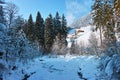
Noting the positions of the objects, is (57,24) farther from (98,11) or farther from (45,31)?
(98,11)

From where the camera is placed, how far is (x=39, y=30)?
59250 millimetres

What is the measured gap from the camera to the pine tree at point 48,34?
2272 inches

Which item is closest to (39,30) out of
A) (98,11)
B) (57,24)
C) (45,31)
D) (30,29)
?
(45,31)

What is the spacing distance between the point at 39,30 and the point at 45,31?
4.82 ft

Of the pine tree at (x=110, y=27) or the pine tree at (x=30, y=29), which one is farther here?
the pine tree at (x=30, y=29)

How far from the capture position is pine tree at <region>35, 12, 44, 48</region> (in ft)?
191

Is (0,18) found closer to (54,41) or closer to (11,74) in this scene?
(11,74)

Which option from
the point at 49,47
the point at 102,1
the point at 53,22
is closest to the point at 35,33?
the point at 49,47

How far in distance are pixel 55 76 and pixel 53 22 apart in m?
40.5

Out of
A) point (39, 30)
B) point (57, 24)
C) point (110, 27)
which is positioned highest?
point (57, 24)

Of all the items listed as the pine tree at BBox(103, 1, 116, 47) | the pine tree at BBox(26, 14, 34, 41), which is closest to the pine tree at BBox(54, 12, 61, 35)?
the pine tree at BBox(26, 14, 34, 41)

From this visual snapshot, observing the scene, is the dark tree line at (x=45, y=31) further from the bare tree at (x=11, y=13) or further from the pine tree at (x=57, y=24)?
the bare tree at (x=11, y=13)

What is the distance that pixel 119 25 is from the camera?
20.2 meters

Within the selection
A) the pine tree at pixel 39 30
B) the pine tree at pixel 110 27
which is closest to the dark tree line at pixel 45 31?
the pine tree at pixel 39 30
